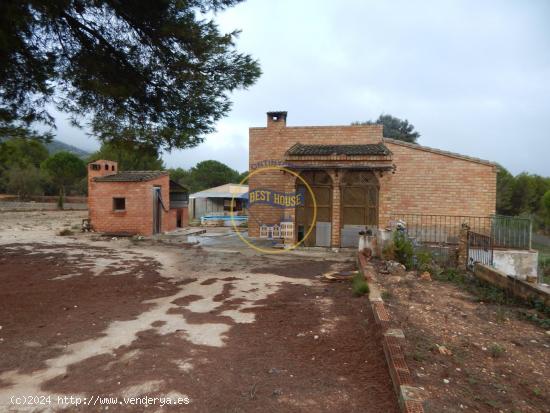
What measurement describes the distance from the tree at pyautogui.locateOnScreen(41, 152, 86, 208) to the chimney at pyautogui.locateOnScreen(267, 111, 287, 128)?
36.9 metres

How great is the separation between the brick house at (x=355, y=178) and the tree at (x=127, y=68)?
457 centimetres

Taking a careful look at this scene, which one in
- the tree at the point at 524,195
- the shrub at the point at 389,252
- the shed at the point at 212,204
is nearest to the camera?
the shrub at the point at 389,252

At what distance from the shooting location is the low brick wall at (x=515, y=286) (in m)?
5.47

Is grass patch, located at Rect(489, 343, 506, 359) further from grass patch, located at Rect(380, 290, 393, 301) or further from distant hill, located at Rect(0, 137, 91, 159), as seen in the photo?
distant hill, located at Rect(0, 137, 91, 159)

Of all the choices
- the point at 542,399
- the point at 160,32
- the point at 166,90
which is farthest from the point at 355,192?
the point at 542,399

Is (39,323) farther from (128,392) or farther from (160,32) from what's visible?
(160,32)

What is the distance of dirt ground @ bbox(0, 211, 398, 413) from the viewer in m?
3.04

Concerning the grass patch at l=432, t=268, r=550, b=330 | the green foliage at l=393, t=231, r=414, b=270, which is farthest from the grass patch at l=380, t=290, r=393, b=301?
the green foliage at l=393, t=231, r=414, b=270

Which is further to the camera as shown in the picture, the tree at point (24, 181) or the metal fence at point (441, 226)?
the tree at point (24, 181)

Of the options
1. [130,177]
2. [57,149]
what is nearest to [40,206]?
[130,177]

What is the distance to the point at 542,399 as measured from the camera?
116 inches

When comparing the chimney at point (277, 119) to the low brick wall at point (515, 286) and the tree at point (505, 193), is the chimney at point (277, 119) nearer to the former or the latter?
the low brick wall at point (515, 286)

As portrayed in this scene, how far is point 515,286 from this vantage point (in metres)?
6.10

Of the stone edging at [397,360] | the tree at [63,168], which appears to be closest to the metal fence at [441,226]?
the stone edging at [397,360]
